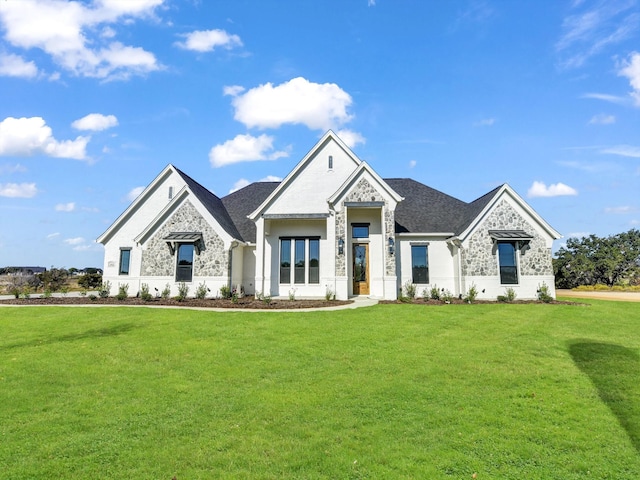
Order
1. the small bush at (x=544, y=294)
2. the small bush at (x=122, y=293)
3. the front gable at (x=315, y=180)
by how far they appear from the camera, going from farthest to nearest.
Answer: the front gable at (x=315, y=180), the small bush at (x=122, y=293), the small bush at (x=544, y=294)

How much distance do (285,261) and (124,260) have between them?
35.2 feet

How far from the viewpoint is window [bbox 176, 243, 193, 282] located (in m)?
20.6

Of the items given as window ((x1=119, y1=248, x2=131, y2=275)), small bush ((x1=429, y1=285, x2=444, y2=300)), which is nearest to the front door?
small bush ((x1=429, y1=285, x2=444, y2=300))

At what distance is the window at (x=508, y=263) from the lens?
1930 cm

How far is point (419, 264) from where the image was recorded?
813 inches

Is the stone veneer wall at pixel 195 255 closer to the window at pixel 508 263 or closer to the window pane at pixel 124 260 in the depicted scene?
the window pane at pixel 124 260

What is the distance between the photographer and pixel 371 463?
4.08 metres

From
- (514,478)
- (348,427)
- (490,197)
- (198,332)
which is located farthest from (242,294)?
(514,478)

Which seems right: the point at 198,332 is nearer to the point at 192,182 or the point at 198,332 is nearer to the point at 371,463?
the point at 371,463

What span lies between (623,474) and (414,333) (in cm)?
674

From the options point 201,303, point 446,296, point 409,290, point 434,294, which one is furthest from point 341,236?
point 201,303

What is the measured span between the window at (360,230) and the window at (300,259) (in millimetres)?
2138

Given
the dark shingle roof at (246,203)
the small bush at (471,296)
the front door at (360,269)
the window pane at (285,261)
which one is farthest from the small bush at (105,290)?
the small bush at (471,296)

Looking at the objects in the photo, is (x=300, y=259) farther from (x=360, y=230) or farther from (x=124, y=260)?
(x=124, y=260)
